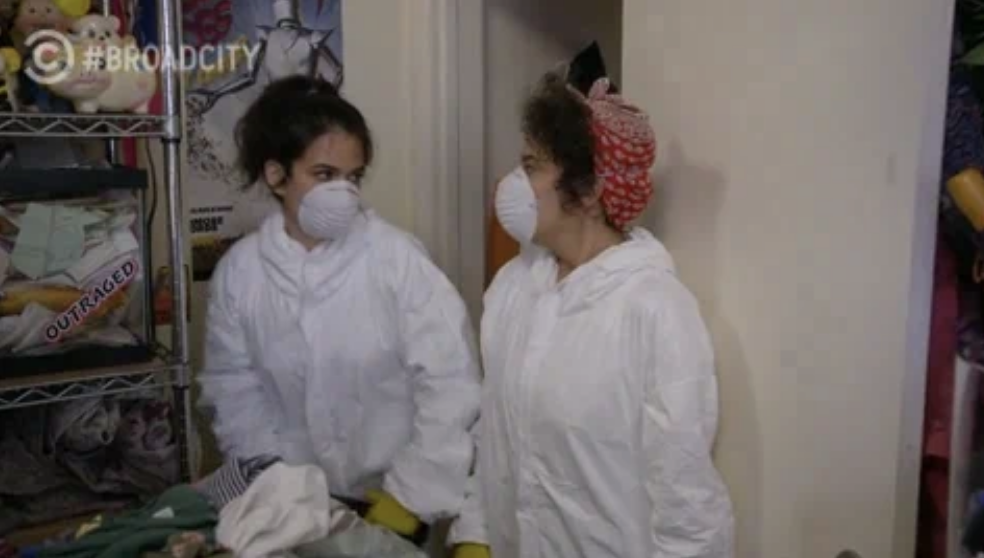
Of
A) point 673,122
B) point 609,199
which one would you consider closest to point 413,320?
point 609,199

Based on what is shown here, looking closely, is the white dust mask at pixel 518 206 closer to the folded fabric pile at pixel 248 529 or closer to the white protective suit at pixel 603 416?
the white protective suit at pixel 603 416

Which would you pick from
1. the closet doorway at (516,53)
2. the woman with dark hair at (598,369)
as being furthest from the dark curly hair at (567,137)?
the closet doorway at (516,53)

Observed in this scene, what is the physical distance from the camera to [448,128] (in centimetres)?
202

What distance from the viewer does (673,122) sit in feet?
4.40

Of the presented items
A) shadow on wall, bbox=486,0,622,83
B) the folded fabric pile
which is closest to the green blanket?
the folded fabric pile

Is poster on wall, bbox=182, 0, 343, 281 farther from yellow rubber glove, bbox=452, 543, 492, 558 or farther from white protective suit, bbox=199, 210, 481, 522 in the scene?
yellow rubber glove, bbox=452, 543, 492, 558

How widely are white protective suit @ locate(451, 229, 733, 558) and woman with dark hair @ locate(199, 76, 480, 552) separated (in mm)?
90

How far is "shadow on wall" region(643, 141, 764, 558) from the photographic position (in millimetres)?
1243

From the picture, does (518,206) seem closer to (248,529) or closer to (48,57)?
(248,529)

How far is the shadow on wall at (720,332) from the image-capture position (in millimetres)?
1243

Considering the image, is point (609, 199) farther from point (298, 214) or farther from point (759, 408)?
point (298, 214)

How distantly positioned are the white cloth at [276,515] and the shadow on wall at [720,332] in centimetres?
58

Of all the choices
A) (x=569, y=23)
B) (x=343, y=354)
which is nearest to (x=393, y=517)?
(x=343, y=354)

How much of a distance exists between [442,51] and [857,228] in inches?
45.5
